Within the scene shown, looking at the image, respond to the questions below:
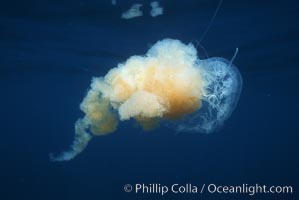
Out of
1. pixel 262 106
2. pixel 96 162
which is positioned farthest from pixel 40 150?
pixel 262 106

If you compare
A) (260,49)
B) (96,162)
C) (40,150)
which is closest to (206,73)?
(260,49)

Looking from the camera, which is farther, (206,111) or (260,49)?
(260,49)

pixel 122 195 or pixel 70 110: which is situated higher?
pixel 70 110

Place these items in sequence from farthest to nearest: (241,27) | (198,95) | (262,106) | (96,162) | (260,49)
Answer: (96,162) → (262,106) → (260,49) → (241,27) → (198,95)

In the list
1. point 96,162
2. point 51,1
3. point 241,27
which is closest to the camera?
point 51,1

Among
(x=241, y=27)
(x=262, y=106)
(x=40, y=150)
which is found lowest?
(x=40, y=150)

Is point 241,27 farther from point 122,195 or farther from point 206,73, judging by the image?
point 122,195
